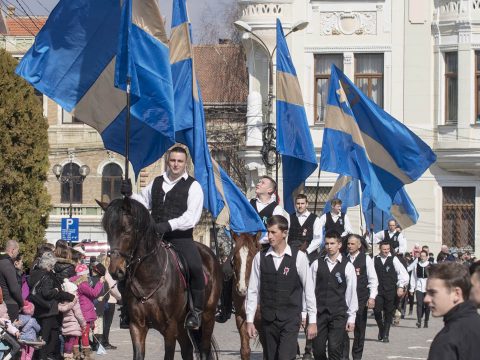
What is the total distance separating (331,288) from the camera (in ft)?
53.8

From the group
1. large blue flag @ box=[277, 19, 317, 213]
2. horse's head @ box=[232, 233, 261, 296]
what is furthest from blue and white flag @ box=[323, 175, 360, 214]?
horse's head @ box=[232, 233, 261, 296]

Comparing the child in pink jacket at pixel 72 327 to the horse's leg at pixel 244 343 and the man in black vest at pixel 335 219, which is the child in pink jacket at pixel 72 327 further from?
the man in black vest at pixel 335 219

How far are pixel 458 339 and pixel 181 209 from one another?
6818 mm

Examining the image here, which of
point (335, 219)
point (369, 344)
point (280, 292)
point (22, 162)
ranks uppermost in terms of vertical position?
point (22, 162)

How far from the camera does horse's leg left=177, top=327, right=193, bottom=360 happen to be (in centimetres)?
1437

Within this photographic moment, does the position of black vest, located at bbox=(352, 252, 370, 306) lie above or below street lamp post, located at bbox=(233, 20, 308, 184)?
below

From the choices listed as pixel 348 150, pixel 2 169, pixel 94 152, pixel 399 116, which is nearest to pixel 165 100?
pixel 348 150

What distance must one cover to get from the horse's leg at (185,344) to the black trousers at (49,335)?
504 centimetres

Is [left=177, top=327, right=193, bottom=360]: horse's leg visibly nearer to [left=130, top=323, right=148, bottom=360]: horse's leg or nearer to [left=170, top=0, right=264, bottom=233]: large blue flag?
[left=130, top=323, right=148, bottom=360]: horse's leg

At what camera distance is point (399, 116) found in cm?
4650

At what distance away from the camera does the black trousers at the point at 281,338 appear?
1333 cm

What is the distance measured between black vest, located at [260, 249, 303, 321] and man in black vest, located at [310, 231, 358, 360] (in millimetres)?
2747

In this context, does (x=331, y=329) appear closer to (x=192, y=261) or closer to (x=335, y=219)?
(x=192, y=261)

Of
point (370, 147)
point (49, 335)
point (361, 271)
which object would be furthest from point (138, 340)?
point (370, 147)
